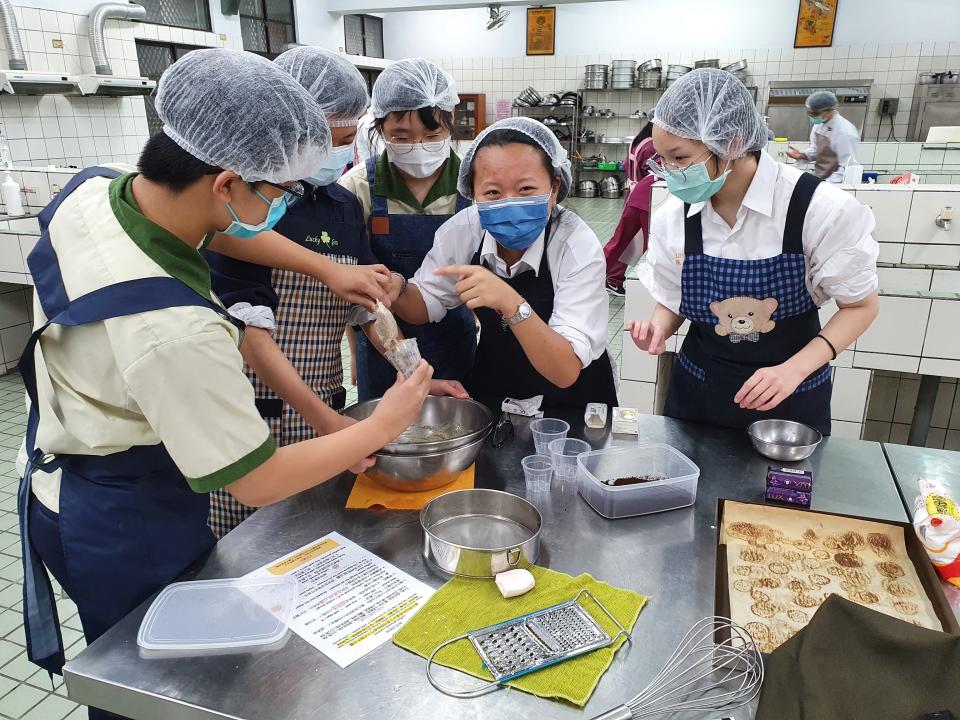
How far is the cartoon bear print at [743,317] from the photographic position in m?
1.83

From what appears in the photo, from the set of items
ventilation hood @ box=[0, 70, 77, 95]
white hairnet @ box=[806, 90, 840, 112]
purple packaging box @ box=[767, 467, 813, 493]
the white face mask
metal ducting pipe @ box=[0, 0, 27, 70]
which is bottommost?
purple packaging box @ box=[767, 467, 813, 493]

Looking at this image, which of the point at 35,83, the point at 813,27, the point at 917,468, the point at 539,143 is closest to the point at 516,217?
the point at 539,143

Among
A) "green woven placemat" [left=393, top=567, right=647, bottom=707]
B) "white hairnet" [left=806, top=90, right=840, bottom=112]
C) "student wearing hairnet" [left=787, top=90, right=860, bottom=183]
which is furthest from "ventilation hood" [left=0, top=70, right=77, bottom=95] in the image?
"white hairnet" [left=806, top=90, right=840, bottom=112]

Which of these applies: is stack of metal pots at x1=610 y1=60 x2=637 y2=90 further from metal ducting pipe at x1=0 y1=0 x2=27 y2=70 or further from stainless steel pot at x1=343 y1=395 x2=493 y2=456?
stainless steel pot at x1=343 y1=395 x2=493 y2=456

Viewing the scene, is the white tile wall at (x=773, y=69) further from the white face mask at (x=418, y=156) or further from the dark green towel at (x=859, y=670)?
the dark green towel at (x=859, y=670)

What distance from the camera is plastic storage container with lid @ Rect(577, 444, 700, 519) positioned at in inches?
54.5

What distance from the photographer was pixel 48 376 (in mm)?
1092

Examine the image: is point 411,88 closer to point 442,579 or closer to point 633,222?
point 442,579

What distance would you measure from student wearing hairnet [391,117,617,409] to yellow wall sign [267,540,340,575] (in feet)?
1.96

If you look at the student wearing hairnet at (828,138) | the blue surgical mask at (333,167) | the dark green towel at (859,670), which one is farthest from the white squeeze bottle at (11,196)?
the student wearing hairnet at (828,138)

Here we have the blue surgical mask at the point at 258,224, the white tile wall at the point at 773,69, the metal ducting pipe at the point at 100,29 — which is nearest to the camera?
the blue surgical mask at the point at 258,224

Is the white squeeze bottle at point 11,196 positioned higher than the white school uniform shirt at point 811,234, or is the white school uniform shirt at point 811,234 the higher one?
the white school uniform shirt at point 811,234

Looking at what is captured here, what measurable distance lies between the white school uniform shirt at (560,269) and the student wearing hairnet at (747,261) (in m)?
0.19

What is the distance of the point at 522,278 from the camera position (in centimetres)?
184
